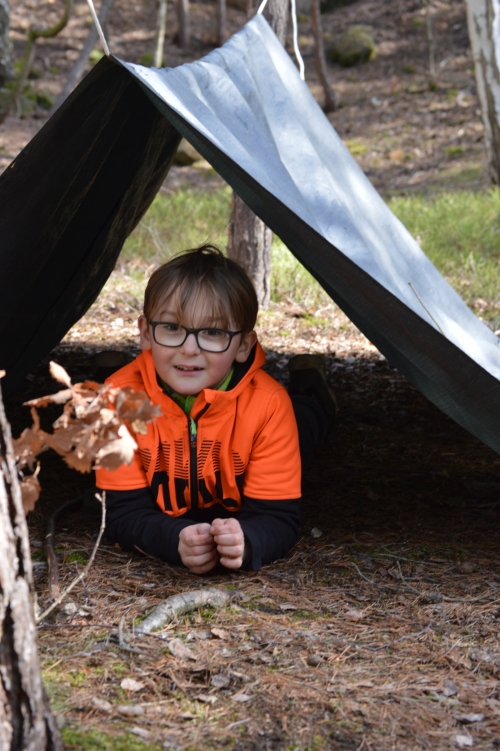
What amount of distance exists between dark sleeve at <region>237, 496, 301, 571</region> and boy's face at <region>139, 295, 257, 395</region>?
1.50 feet

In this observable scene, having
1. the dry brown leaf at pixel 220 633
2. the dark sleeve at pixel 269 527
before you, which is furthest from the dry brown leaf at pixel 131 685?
the dark sleeve at pixel 269 527

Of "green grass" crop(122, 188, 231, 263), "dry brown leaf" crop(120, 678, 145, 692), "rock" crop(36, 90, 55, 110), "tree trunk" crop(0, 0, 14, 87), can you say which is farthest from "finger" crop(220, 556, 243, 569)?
"rock" crop(36, 90, 55, 110)

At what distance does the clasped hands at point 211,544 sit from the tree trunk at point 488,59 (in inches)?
334

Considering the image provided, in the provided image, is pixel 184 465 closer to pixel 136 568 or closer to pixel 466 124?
pixel 136 568

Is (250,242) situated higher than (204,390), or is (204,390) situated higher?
(250,242)

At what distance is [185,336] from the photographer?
2.53 metres

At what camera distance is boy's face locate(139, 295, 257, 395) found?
2531mm

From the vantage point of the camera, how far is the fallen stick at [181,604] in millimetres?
2105

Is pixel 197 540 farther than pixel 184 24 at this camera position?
No

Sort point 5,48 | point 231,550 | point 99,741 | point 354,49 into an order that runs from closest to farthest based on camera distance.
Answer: point 99,741 < point 231,550 < point 5,48 < point 354,49

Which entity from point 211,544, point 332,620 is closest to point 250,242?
point 211,544

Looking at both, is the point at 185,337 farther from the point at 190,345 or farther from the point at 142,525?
the point at 142,525

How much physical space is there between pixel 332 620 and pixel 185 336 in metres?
1.03

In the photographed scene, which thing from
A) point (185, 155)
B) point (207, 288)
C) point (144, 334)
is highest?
point (185, 155)
